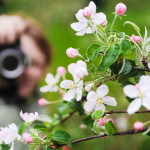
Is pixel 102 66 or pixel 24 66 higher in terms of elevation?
pixel 24 66

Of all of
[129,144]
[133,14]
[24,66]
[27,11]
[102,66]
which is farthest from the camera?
[27,11]

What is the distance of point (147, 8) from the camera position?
3545 mm

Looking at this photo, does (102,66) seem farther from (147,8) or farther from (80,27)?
(147,8)

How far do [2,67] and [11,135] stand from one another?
51.5 inches

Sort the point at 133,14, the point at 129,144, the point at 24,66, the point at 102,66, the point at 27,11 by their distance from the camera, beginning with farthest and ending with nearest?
the point at 27,11 < the point at 133,14 < the point at 24,66 < the point at 129,144 < the point at 102,66

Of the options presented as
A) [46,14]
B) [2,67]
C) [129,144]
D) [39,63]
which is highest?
[46,14]

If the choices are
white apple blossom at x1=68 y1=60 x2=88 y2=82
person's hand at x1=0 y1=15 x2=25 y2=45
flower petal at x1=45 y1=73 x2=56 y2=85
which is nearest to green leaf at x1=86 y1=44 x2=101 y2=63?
white apple blossom at x1=68 y1=60 x2=88 y2=82

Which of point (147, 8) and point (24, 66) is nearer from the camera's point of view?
point (24, 66)

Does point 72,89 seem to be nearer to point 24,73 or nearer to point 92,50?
point 92,50

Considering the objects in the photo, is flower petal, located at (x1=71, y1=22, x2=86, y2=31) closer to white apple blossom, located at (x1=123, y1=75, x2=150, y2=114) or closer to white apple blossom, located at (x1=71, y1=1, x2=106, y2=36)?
white apple blossom, located at (x1=71, y1=1, x2=106, y2=36)

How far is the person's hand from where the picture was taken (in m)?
1.88

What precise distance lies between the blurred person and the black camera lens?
126 mm

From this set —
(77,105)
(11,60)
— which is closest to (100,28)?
(77,105)

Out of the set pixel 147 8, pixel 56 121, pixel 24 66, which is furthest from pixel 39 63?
pixel 147 8
